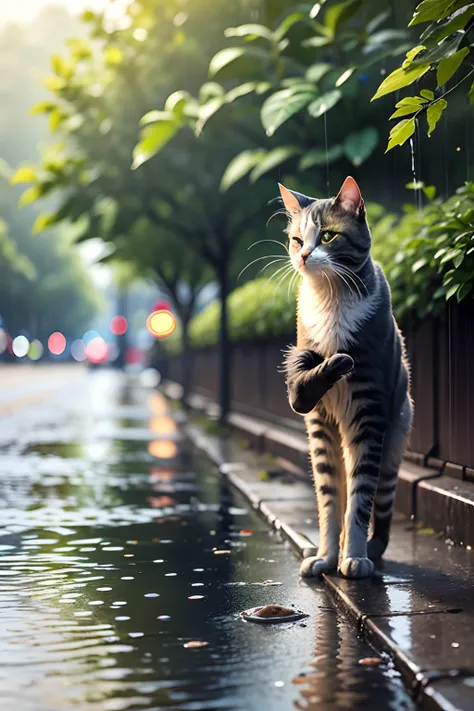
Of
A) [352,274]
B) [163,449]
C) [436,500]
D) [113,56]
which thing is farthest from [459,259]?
[113,56]

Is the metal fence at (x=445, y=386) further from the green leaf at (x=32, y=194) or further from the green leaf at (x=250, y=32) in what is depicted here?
the green leaf at (x=32, y=194)

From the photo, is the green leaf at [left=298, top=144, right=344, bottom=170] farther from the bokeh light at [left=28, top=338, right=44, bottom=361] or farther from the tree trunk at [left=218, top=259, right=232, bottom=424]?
the bokeh light at [left=28, top=338, right=44, bottom=361]

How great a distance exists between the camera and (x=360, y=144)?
1135cm

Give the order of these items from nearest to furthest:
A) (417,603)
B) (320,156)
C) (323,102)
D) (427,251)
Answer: (417,603) → (427,251) → (323,102) → (320,156)

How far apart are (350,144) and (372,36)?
1.38 m

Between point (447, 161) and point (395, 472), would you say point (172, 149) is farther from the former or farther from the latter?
point (395, 472)

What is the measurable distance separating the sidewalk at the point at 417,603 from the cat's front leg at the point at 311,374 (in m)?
1.00

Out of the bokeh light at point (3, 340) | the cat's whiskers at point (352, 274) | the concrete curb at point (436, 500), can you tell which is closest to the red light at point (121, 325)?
the bokeh light at point (3, 340)

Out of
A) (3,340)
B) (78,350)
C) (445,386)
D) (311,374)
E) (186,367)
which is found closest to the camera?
(311,374)

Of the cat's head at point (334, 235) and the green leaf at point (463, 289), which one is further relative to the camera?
the green leaf at point (463, 289)

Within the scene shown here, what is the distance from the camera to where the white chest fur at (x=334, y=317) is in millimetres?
6816

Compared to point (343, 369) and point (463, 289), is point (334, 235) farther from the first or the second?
point (463, 289)

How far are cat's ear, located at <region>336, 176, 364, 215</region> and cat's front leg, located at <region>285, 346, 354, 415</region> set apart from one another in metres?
0.81

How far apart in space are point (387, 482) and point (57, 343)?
133885mm
